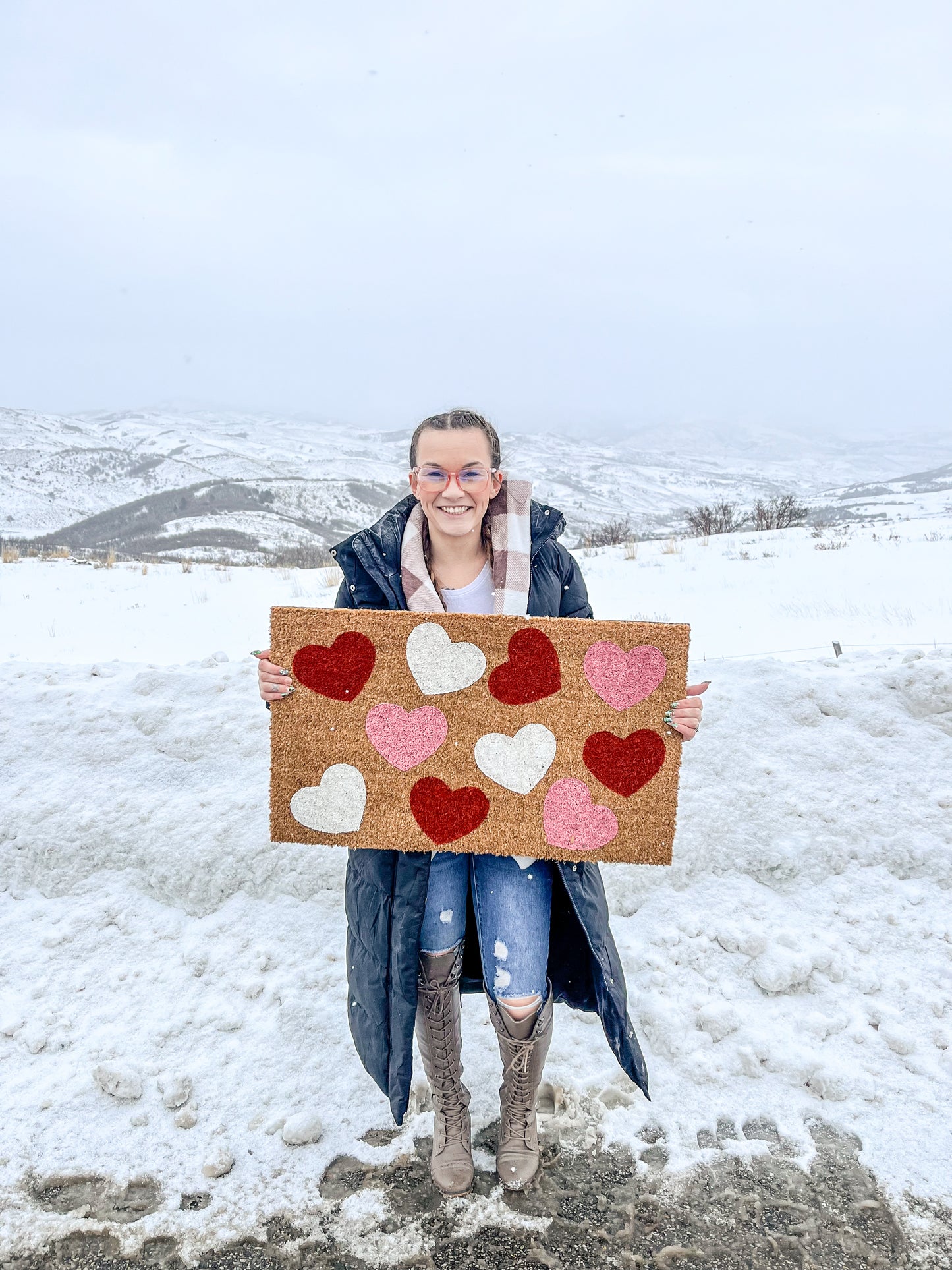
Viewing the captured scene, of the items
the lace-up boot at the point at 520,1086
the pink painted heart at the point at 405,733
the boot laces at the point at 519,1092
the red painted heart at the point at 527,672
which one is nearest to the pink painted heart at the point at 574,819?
the red painted heart at the point at 527,672

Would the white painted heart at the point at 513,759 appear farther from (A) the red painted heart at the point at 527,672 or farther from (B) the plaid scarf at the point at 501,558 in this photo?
(B) the plaid scarf at the point at 501,558

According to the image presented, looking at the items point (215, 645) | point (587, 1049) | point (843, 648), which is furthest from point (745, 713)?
point (215, 645)

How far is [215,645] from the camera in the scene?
266 inches

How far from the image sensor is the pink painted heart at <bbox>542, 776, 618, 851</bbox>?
2115 mm

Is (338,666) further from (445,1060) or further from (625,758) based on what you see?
(445,1060)

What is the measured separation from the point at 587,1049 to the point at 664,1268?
2.44 feet

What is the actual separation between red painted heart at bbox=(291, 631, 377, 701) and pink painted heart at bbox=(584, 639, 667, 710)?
0.66 meters

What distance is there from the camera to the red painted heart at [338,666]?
2109 mm

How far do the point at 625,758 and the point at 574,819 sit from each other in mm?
237

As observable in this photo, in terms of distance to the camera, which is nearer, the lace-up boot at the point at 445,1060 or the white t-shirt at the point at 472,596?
the lace-up boot at the point at 445,1060

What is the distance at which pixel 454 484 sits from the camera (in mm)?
2197

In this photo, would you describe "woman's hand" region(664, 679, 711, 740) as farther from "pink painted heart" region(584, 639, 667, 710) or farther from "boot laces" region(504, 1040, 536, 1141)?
"boot laces" region(504, 1040, 536, 1141)

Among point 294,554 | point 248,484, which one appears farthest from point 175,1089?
point 248,484

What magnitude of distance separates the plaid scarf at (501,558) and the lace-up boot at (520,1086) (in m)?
1.24
